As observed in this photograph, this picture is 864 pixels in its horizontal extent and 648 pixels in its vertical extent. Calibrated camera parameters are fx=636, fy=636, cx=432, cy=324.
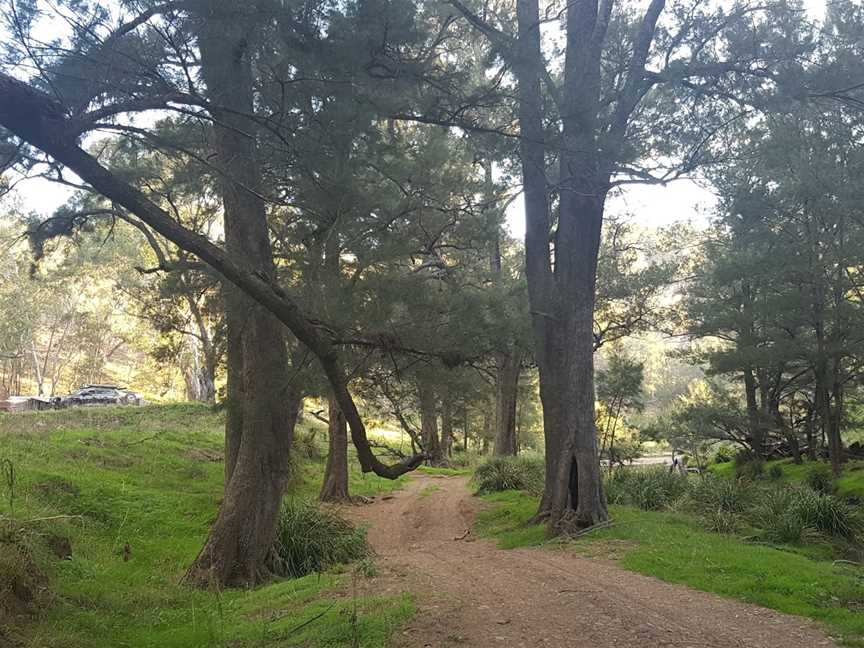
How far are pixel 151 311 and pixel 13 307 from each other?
24218mm

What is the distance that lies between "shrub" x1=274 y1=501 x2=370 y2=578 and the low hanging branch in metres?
4.10

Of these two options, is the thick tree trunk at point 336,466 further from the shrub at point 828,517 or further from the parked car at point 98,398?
the parked car at point 98,398

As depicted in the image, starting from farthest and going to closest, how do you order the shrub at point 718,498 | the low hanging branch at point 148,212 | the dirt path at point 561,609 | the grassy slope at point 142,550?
the shrub at point 718,498, the grassy slope at point 142,550, the dirt path at point 561,609, the low hanging branch at point 148,212

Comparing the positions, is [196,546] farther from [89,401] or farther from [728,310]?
[89,401]

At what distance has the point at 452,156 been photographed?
1083cm

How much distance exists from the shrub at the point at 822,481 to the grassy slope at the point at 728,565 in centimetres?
592

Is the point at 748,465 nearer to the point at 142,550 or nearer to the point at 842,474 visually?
the point at 842,474

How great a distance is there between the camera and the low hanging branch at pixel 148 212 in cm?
409

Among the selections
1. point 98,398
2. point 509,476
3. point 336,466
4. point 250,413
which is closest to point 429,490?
point 509,476

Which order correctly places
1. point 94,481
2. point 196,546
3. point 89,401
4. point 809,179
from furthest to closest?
point 89,401 → point 809,179 → point 94,481 → point 196,546

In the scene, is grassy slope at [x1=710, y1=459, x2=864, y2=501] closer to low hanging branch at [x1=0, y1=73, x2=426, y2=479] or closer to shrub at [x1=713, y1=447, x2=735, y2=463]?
shrub at [x1=713, y1=447, x2=735, y2=463]

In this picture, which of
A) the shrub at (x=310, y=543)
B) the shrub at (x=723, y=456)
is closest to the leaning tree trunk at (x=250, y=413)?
the shrub at (x=310, y=543)

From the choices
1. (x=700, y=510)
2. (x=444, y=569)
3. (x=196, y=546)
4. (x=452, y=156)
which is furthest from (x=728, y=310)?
(x=196, y=546)

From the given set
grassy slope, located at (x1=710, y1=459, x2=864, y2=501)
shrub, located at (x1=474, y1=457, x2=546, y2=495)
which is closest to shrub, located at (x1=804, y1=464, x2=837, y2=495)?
grassy slope, located at (x1=710, y1=459, x2=864, y2=501)
